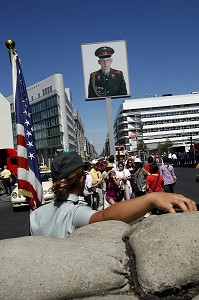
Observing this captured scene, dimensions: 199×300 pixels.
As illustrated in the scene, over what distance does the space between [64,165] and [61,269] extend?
32.6 inches

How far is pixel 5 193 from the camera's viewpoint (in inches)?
1005

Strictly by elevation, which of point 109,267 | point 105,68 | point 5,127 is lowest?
point 109,267

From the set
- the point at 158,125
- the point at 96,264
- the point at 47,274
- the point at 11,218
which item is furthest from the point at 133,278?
the point at 158,125

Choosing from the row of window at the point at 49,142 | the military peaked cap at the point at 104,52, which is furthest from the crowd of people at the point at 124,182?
the row of window at the point at 49,142

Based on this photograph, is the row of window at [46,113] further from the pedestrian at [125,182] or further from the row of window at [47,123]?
the pedestrian at [125,182]

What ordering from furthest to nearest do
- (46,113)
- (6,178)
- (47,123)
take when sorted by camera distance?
(47,123), (46,113), (6,178)

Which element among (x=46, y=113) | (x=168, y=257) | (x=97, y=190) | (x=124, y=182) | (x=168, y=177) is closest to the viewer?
(x=168, y=257)

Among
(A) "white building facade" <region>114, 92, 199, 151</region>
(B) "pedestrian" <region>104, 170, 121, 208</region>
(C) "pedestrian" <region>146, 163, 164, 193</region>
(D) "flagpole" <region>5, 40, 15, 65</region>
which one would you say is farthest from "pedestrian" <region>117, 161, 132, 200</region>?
(A) "white building facade" <region>114, 92, 199, 151</region>

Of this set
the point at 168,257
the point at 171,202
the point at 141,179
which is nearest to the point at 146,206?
the point at 171,202

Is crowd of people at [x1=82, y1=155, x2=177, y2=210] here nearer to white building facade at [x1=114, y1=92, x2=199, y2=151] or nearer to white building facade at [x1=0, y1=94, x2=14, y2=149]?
white building facade at [x1=0, y1=94, x2=14, y2=149]

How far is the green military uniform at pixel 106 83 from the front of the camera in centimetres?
1946

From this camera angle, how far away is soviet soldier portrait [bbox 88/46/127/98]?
19.4 m

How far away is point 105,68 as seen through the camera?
19.8 meters

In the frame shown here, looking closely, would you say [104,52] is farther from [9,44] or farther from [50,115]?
[50,115]
